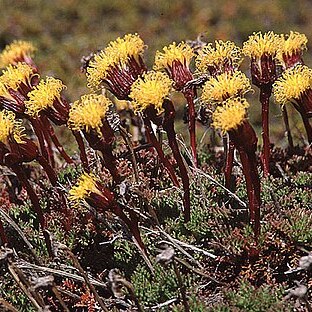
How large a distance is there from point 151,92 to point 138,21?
6.07 metres

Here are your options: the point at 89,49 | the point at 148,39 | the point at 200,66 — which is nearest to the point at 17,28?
the point at 89,49

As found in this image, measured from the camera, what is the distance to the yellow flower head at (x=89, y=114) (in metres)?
2.80

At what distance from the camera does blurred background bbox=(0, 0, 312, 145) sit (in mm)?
8219

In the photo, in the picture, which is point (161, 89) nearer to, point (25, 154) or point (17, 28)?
point (25, 154)

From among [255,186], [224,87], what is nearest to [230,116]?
[224,87]

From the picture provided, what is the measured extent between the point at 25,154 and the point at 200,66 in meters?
0.98

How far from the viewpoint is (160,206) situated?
10.7 ft

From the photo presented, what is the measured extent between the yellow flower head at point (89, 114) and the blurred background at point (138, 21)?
5097mm

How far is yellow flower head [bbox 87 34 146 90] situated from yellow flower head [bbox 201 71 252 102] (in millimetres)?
442

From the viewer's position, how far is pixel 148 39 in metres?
8.37

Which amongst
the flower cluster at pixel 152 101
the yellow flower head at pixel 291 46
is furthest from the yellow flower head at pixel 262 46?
the yellow flower head at pixel 291 46

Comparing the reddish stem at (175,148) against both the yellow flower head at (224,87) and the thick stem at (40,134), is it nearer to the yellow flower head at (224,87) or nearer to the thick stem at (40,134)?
the yellow flower head at (224,87)

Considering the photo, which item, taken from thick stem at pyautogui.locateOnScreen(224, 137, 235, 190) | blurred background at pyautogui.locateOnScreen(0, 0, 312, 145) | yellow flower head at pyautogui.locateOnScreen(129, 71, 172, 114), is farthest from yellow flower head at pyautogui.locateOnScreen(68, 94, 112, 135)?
blurred background at pyautogui.locateOnScreen(0, 0, 312, 145)

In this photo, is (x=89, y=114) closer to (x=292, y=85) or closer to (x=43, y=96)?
(x=43, y=96)
